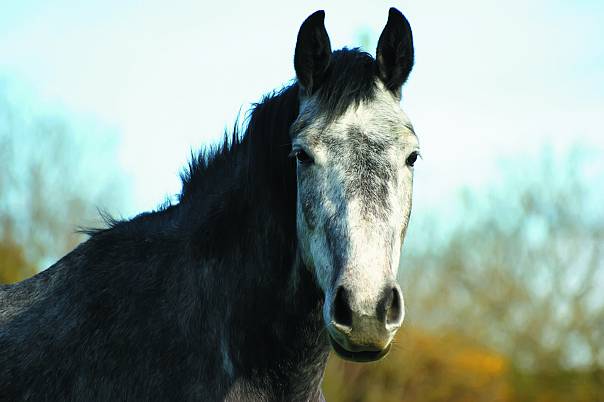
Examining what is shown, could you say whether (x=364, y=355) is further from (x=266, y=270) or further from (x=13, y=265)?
(x=13, y=265)

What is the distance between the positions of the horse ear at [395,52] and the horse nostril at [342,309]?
4.54ft

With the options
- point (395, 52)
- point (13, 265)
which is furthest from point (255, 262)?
point (13, 265)

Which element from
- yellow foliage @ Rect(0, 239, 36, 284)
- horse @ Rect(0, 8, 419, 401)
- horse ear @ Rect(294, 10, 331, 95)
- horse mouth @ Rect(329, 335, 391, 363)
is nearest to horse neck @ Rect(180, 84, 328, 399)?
A: horse @ Rect(0, 8, 419, 401)

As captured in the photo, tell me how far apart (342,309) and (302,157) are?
0.86 meters

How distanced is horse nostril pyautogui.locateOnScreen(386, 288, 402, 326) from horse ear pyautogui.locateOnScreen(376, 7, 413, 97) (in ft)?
4.44

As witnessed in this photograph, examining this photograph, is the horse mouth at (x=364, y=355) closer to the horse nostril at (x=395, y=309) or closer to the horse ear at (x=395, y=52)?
the horse nostril at (x=395, y=309)

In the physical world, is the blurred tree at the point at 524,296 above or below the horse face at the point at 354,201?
below

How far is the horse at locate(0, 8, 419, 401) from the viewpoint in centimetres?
378

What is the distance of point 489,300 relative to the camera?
24.4 metres

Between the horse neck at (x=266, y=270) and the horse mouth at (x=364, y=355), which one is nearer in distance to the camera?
the horse mouth at (x=364, y=355)

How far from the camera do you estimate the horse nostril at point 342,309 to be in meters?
3.42

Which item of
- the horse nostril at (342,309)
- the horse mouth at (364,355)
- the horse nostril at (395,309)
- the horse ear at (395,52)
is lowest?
the horse mouth at (364,355)

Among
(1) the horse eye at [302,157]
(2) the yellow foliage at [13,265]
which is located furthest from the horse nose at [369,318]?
(2) the yellow foliage at [13,265]

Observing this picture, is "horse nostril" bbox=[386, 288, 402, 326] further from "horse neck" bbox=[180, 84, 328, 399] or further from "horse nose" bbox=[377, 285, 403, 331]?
"horse neck" bbox=[180, 84, 328, 399]
